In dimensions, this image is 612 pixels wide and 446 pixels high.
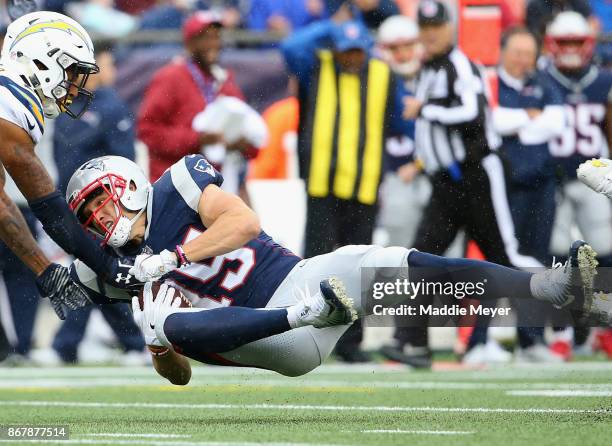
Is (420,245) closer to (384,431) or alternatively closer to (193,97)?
(193,97)

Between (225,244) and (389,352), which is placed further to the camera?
(389,352)

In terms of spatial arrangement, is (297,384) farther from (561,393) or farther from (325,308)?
(325,308)

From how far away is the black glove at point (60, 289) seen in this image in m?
5.26

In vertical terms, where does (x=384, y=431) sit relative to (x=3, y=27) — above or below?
below

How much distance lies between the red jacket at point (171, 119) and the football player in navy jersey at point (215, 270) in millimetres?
2512

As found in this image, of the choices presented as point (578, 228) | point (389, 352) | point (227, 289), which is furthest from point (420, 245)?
point (227, 289)

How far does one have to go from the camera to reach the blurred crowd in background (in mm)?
7699

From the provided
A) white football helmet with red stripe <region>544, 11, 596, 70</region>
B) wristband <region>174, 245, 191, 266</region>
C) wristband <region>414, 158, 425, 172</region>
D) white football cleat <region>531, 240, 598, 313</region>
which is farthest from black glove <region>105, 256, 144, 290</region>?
Answer: white football helmet with red stripe <region>544, 11, 596, 70</region>

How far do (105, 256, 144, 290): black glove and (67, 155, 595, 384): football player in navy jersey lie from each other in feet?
0.04

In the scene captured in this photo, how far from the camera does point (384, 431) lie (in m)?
4.75

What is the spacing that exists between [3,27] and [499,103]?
281 cm

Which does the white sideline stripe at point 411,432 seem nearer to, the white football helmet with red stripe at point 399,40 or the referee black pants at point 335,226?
the referee black pants at point 335,226

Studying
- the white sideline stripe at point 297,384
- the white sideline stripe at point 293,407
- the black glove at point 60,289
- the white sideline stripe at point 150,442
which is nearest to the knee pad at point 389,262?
the white sideline stripe at point 293,407

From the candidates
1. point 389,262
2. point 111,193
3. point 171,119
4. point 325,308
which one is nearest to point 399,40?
point 171,119
